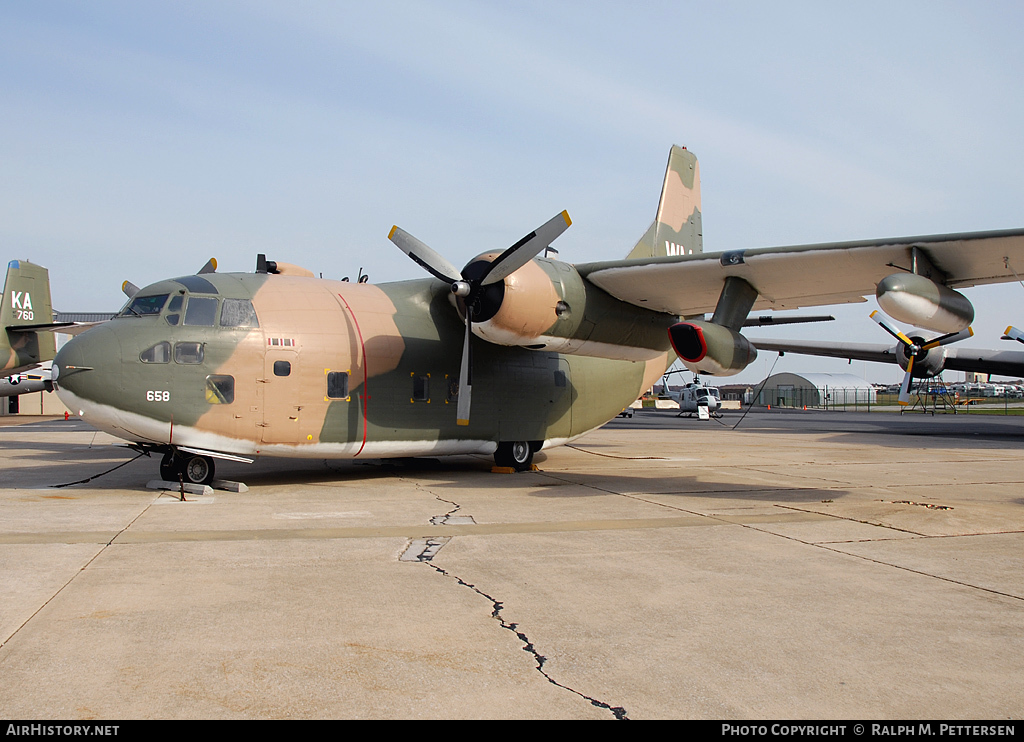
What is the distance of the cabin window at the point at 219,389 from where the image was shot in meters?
11.6

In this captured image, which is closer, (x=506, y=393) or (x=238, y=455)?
(x=238, y=455)

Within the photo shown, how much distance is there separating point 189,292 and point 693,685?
414 inches

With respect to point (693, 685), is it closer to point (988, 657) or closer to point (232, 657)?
point (988, 657)

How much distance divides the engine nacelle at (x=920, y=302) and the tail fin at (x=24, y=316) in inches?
1063

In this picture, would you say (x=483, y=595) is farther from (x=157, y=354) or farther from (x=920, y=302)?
(x=157, y=354)

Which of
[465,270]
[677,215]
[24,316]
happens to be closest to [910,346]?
[677,215]

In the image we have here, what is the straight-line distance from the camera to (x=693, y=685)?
384 cm

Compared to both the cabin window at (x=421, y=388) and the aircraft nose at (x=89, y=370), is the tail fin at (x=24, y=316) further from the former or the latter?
the cabin window at (x=421, y=388)

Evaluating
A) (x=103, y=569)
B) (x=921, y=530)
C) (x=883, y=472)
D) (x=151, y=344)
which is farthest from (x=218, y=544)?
(x=883, y=472)

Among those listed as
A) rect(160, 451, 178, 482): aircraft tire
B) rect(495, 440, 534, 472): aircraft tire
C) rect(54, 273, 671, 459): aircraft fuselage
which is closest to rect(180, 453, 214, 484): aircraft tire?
rect(160, 451, 178, 482): aircraft tire

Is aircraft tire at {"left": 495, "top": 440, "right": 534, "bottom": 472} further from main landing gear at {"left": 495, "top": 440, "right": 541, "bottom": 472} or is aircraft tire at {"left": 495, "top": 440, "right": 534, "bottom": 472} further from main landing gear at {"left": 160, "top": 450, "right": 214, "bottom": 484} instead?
main landing gear at {"left": 160, "top": 450, "right": 214, "bottom": 484}

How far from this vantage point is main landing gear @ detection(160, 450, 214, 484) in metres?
12.0

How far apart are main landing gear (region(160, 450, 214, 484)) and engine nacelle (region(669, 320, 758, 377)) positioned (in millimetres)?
7789

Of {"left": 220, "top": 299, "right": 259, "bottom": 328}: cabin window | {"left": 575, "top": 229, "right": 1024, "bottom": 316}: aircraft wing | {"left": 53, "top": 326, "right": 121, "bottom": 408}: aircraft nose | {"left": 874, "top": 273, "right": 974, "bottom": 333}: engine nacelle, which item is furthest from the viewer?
{"left": 220, "top": 299, "right": 259, "bottom": 328}: cabin window
